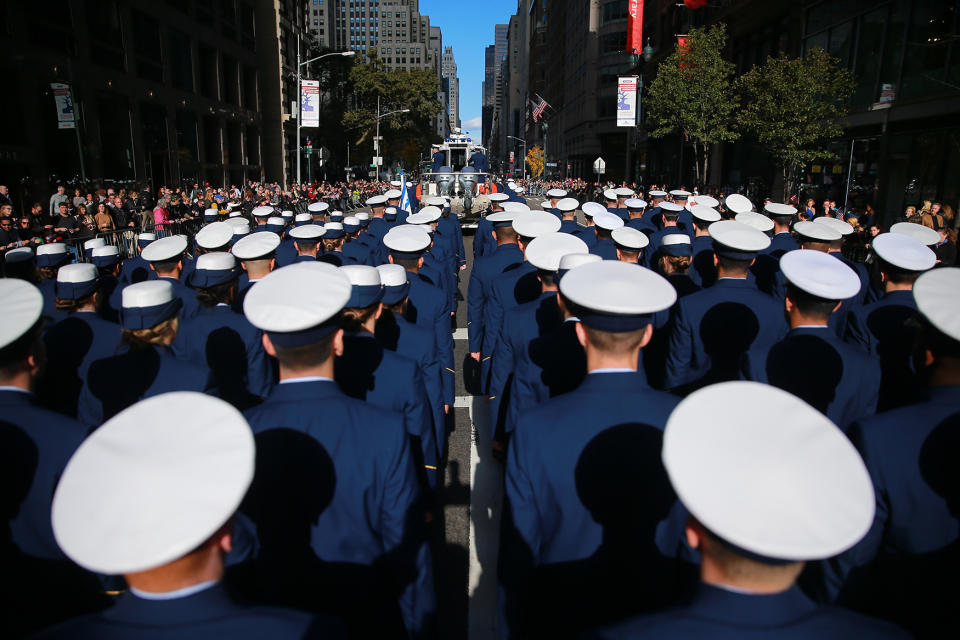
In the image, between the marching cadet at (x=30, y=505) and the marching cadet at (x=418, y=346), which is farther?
the marching cadet at (x=418, y=346)

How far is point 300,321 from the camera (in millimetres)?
2230

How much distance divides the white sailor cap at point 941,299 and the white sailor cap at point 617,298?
1.08m

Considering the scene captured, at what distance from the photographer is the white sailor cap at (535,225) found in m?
5.46

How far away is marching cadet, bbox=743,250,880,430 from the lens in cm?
313

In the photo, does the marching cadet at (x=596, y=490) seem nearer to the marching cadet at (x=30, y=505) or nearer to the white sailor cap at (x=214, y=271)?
the marching cadet at (x=30, y=505)

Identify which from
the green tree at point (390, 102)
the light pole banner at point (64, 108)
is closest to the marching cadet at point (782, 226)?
the light pole banner at point (64, 108)

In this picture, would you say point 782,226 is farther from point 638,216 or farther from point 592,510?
point 592,510

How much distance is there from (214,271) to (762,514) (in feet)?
14.1

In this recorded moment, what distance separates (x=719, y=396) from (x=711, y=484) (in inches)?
9.1

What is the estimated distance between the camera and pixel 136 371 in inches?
130

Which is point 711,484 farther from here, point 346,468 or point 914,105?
point 914,105

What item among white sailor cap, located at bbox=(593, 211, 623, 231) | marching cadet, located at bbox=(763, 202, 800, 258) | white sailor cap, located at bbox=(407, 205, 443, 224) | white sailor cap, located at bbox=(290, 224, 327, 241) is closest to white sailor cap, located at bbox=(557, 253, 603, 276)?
white sailor cap, located at bbox=(593, 211, 623, 231)

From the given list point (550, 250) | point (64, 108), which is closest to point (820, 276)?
point (550, 250)

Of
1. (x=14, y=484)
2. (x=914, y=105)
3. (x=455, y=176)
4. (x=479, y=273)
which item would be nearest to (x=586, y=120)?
(x=455, y=176)
